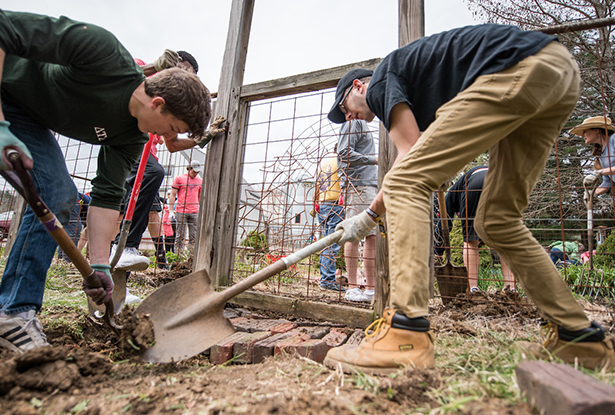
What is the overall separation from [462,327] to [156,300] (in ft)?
5.51

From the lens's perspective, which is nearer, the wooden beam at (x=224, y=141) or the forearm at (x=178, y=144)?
the forearm at (x=178, y=144)

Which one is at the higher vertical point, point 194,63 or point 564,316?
point 194,63

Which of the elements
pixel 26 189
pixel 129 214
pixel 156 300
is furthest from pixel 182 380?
pixel 129 214

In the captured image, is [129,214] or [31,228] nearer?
[31,228]

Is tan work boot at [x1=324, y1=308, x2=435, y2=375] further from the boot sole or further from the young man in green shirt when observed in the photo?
the young man in green shirt

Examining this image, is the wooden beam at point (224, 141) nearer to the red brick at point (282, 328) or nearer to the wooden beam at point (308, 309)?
the wooden beam at point (308, 309)

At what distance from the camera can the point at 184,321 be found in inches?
64.7

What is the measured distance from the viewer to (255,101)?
3.06 meters

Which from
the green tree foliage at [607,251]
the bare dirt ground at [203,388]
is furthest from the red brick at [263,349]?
the green tree foliage at [607,251]

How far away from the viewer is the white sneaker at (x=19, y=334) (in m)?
1.40

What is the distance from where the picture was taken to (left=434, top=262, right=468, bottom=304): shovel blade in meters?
2.76

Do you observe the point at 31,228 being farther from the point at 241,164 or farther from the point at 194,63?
the point at 194,63

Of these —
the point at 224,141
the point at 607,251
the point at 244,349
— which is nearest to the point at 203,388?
the point at 244,349

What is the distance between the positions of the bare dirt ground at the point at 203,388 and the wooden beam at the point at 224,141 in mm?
1407
